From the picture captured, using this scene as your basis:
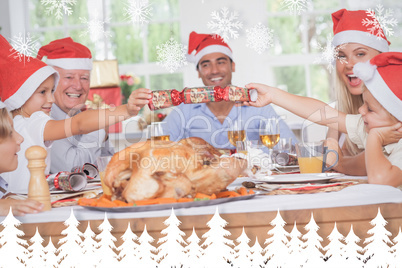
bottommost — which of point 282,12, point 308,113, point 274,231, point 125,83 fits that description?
point 274,231

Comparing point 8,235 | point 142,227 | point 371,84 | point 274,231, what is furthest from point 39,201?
point 371,84

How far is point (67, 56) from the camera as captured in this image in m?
2.25

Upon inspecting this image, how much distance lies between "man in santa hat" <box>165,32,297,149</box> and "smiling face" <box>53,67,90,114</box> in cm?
52

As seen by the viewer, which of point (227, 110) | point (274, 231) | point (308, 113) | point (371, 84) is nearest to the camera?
point (274, 231)

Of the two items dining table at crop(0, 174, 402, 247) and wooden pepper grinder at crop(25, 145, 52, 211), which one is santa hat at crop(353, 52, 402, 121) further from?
wooden pepper grinder at crop(25, 145, 52, 211)

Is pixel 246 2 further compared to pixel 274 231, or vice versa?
pixel 246 2

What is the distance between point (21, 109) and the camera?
5.04 feet

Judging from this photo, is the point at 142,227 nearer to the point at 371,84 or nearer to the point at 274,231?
the point at 274,231

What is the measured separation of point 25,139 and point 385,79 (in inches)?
40.0

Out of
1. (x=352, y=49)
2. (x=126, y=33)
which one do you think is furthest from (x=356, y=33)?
(x=126, y=33)

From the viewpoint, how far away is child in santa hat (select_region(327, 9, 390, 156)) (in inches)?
70.1

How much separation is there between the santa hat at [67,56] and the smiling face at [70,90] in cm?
3

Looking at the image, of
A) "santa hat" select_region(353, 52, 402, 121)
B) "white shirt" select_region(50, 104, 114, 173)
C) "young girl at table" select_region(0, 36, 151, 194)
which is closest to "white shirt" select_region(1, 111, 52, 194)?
"young girl at table" select_region(0, 36, 151, 194)

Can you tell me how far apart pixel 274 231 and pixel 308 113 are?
2.68 feet
